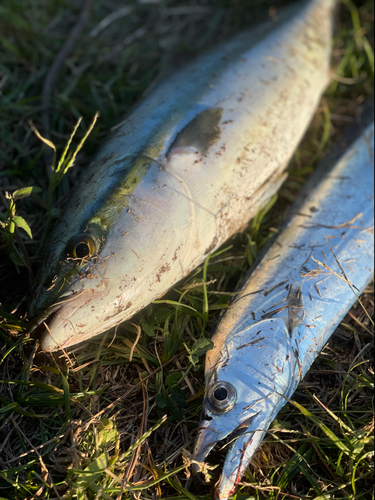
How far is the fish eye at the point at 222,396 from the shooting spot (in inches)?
80.4

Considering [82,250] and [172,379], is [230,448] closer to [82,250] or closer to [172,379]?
[172,379]

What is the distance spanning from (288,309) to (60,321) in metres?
1.25

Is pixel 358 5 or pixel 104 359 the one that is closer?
pixel 104 359

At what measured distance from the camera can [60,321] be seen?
6.67 feet

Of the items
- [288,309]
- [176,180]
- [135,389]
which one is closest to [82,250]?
[176,180]

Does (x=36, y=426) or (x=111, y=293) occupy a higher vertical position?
(x=111, y=293)

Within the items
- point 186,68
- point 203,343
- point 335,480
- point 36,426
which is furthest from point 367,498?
point 186,68

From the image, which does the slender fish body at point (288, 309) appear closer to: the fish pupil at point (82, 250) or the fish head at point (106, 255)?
the fish head at point (106, 255)

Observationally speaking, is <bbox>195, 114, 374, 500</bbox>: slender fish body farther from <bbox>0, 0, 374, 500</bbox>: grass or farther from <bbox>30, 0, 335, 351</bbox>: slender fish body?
<bbox>30, 0, 335, 351</bbox>: slender fish body

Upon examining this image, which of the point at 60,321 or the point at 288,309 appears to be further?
the point at 288,309

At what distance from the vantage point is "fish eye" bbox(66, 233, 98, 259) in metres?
2.09

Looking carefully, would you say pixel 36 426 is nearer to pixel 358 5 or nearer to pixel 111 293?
pixel 111 293

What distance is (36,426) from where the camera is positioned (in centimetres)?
225

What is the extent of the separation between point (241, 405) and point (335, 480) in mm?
722
